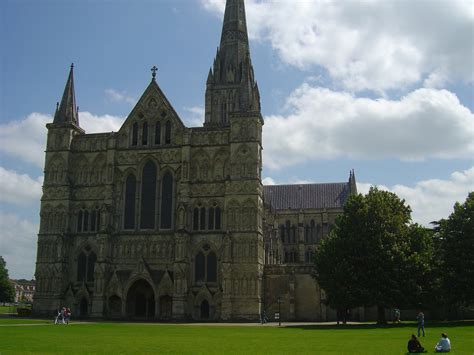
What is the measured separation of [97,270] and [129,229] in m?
5.69

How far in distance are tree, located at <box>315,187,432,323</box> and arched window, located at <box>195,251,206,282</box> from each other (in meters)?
13.8

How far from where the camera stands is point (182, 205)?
62.2 metres

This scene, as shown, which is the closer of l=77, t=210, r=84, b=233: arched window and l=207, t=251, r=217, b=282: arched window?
l=207, t=251, r=217, b=282: arched window

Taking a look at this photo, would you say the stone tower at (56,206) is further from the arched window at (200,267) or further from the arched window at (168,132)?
the arched window at (200,267)

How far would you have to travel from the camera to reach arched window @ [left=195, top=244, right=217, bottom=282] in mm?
61188

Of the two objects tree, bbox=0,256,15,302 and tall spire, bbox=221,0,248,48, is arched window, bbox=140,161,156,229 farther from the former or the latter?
tree, bbox=0,256,15,302

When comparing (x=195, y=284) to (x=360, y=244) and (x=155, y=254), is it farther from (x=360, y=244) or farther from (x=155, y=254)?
(x=360, y=244)

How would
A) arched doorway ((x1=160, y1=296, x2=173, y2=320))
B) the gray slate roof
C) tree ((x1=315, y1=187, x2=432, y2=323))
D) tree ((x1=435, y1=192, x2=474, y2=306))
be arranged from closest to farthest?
tree ((x1=435, y1=192, x2=474, y2=306)) → tree ((x1=315, y1=187, x2=432, y2=323)) → arched doorway ((x1=160, y1=296, x2=173, y2=320)) → the gray slate roof

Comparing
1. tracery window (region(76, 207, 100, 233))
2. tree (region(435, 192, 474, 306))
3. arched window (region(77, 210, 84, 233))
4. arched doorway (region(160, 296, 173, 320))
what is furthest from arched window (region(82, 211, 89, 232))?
tree (region(435, 192, 474, 306))

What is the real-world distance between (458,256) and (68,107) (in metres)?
46.9

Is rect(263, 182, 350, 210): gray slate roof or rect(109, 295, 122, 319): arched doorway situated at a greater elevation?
rect(263, 182, 350, 210): gray slate roof

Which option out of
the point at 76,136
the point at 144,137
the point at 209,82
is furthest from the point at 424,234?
the point at 209,82

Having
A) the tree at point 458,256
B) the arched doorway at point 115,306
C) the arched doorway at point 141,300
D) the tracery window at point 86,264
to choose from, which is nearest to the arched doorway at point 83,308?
the tracery window at point 86,264

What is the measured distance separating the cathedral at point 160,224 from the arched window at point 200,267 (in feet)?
0.37
